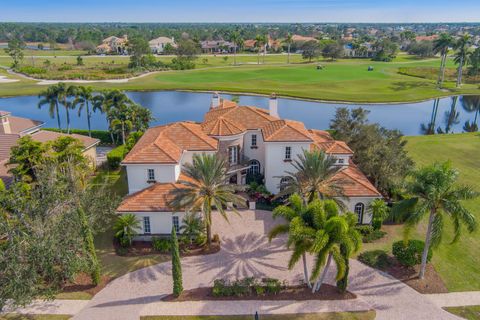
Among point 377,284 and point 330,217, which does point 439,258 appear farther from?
point 330,217

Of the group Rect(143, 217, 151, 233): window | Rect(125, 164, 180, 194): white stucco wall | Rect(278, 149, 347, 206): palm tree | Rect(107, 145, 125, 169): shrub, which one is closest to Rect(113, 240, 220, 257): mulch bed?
Rect(143, 217, 151, 233): window

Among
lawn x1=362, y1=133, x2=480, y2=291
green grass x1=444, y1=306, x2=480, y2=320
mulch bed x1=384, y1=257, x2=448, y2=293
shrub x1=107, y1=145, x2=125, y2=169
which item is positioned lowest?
green grass x1=444, y1=306, x2=480, y2=320

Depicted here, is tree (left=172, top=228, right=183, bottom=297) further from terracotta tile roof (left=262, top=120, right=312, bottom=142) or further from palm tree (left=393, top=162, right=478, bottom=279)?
terracotta tile roof (left=262, top=120, right=312, bottom=142)

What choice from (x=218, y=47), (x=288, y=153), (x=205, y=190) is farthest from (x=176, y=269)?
(x=218, y=47)

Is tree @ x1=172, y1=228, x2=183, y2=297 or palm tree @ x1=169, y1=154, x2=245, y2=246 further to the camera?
palm tree @ x1=169, y1=154, x2=245, y2=246

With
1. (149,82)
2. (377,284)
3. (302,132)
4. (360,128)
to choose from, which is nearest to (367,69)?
(149,82)

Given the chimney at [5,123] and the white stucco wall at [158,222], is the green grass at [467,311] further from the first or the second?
the chimney at [5,123]

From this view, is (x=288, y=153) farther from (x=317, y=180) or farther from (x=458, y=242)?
(x=458, y=242)
